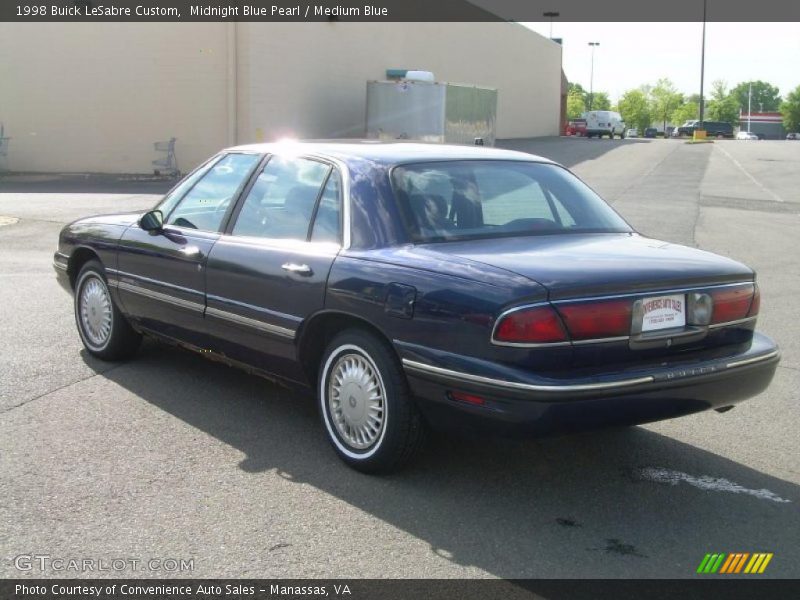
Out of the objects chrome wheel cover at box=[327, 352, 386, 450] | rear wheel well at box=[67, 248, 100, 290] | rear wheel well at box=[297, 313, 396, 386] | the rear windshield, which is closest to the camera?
chrome wheel cover at box=[327, 352, 386, 450]

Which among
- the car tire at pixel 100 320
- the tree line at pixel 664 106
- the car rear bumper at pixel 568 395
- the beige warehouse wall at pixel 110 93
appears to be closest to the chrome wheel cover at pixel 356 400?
the car rear bumper at pixel 568 395

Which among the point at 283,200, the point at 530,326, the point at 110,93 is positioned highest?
the point at 110,93

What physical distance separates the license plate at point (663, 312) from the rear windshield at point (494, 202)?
889 millimetres

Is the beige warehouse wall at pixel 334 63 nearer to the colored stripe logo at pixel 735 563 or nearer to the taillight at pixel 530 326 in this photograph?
the taillight at pixel 530 326

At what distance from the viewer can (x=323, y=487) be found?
4.43 metres

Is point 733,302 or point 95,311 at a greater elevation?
point 733,302

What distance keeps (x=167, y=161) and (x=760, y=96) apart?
160 m

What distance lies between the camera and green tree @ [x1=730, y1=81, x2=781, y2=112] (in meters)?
163

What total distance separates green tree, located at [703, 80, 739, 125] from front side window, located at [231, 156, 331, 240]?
13313 cm

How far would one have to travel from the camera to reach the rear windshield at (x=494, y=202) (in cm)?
470

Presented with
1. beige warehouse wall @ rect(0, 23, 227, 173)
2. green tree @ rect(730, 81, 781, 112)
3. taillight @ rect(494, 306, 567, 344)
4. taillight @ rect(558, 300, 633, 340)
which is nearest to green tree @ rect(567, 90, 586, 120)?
green tree @ rect(730, 81, 781, 112)

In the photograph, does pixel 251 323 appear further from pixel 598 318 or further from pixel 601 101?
pixel 601 101

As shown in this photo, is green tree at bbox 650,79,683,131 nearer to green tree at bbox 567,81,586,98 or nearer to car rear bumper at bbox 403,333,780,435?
green tree at bbox 567,81,586,98

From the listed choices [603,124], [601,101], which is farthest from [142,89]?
[601,101]
